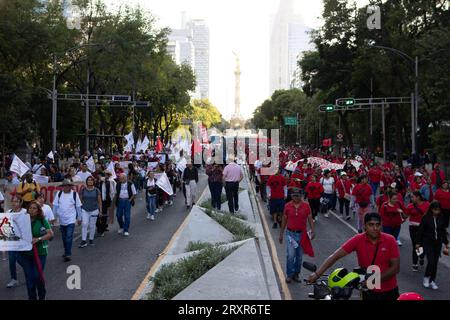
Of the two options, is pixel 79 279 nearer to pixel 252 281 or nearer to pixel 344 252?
pixel 252 281

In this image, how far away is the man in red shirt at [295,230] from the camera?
961cm

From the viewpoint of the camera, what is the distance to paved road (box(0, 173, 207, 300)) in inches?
352

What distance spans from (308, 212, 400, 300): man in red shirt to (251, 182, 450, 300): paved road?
243 centimetres

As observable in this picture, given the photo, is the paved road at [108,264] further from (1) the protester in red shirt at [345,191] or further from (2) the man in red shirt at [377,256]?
(1) the protester in red shirt at [345,191]

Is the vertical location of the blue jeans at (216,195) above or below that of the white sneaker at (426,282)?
above

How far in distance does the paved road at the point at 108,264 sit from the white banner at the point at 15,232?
0.90 metres

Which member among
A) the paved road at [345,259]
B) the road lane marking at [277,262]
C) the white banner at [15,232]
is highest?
the white banner at [15,232]

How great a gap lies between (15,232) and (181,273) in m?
2.48

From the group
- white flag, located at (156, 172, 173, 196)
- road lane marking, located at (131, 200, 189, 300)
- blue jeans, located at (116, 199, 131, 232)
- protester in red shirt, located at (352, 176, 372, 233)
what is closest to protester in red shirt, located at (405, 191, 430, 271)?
protester in red shirt, located at (352, 176, 372, 233)

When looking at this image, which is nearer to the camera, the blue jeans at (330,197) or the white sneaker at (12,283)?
the white sneaker at (12,283)

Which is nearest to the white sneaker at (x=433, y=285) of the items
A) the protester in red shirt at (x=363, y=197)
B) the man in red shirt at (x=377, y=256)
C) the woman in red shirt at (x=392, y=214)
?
the woman in red shirt at (x=392, y=214)

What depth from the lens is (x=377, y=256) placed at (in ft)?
19.4

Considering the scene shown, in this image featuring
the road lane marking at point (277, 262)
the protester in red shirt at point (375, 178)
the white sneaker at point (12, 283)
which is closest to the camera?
the road lane marking at point (277, 262)

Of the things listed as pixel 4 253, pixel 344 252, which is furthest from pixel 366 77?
pixel 344 252
